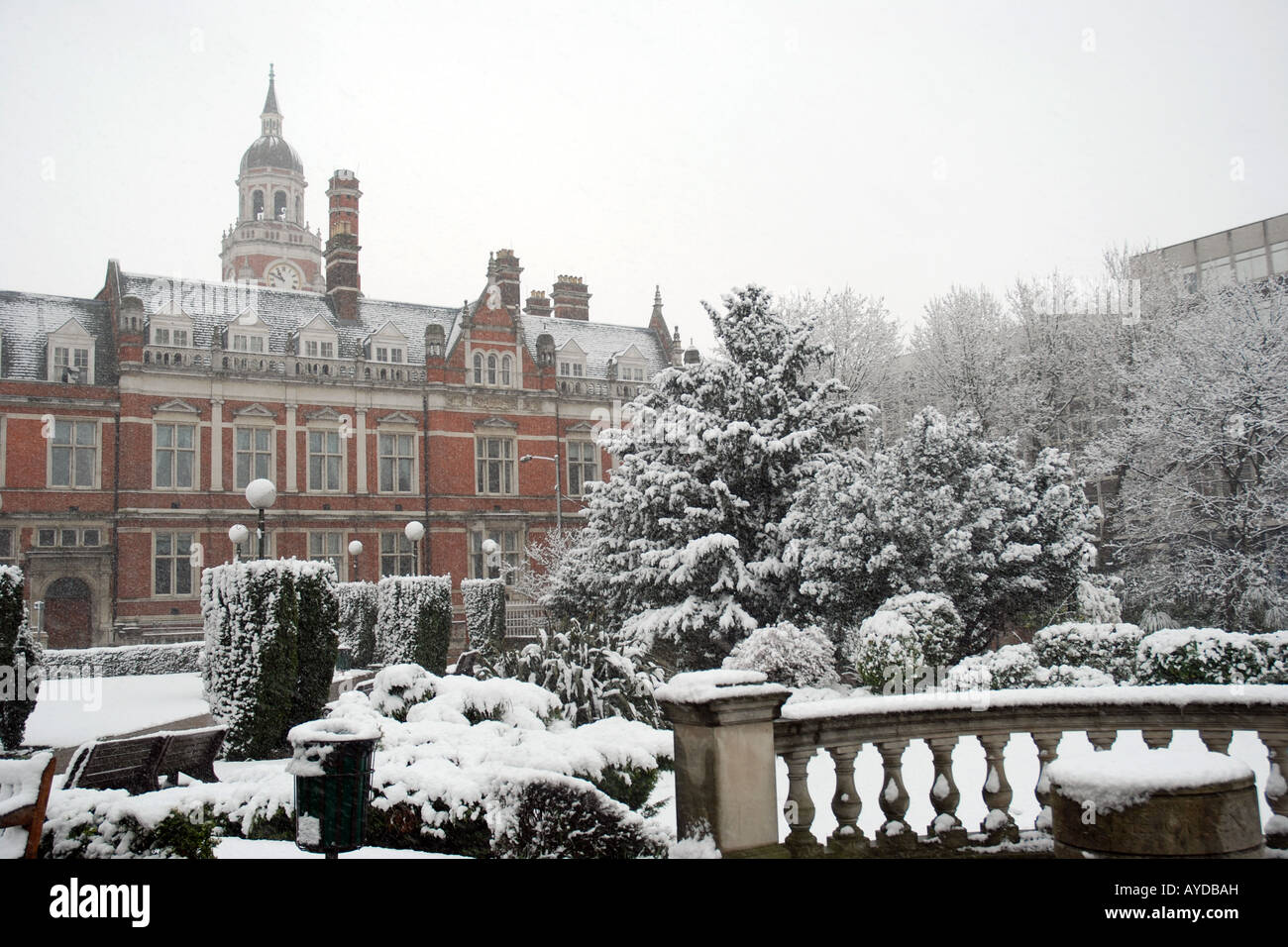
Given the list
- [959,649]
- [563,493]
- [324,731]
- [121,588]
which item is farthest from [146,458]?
[324,731]

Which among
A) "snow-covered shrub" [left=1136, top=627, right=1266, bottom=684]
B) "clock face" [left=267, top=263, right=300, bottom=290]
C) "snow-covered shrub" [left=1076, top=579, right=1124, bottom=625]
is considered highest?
"clock face" [left=267, top=263, right=300, bottom=290]

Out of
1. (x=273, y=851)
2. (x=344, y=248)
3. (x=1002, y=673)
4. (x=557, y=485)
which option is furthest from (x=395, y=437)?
(x=273, y=851)

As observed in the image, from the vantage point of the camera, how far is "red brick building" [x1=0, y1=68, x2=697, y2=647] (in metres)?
30.5

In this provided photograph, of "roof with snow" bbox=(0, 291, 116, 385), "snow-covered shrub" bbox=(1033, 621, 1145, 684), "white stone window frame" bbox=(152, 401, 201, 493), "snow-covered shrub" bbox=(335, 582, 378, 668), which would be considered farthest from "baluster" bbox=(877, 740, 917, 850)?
"roof with snow" bbox=(0, 291, 116, 385)

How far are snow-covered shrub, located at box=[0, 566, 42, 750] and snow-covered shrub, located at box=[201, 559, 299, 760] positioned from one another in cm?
216

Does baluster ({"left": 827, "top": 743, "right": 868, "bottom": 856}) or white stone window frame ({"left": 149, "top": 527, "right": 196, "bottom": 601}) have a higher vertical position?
white stone window frame ({"left": 149, "top": 527, "right": 196, "bottom": 601})

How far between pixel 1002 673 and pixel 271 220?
71.5 m

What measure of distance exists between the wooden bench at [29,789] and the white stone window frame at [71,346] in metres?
29.6

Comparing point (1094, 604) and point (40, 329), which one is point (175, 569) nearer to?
point (40, 329)

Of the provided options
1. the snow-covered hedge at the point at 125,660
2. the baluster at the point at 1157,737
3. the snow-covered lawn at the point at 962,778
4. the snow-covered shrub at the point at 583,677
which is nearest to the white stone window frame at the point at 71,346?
the snow-covered hedge at the point at 125,660

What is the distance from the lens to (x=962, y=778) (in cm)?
952

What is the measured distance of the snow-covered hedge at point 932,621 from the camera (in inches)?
569

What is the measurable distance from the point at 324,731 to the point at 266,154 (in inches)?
3015

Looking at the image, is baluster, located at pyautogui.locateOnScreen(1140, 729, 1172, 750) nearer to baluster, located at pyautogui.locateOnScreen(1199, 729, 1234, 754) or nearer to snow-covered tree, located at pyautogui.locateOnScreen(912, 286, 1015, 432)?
baluster, located at pyautogui.locateOnScreen(1199, 729, 1234, 754)
